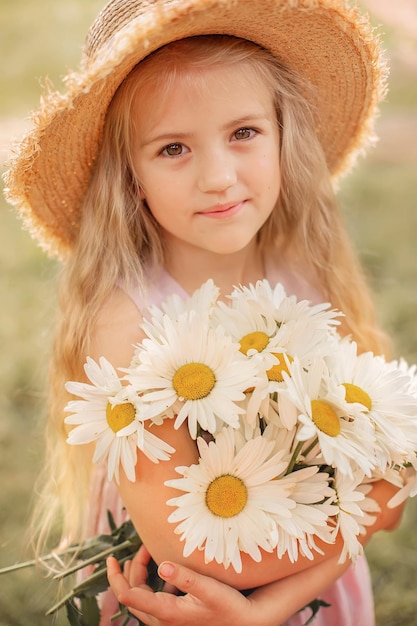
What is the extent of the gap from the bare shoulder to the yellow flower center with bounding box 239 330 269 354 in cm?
23

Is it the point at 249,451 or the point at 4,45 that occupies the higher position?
the point at 4,45

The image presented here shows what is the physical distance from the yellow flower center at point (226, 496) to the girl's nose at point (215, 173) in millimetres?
532

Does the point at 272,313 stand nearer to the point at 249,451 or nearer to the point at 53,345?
the point at 249,451

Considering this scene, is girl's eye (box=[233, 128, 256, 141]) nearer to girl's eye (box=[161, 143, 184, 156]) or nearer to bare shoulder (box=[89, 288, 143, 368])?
girl's eye (box=[161, 143, 184, 156])

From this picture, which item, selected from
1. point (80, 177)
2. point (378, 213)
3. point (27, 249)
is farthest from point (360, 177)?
point (80, 177)

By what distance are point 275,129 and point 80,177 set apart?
0.41 m

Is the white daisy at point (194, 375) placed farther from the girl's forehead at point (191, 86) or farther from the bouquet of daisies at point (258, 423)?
the girl's forehead at point (191, 86)

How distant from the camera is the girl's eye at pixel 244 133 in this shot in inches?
59.4

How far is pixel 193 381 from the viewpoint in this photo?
1.23 metres

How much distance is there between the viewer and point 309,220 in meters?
1.85

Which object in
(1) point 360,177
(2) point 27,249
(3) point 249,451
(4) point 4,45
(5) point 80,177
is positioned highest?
(4) point 4,45

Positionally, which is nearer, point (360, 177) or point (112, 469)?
point (112, 469)

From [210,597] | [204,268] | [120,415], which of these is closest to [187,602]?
[210,597]

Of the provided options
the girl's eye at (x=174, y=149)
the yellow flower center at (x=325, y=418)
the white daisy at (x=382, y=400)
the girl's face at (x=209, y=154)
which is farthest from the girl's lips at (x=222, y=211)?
the yellow flower center at (x=325, y=418)
